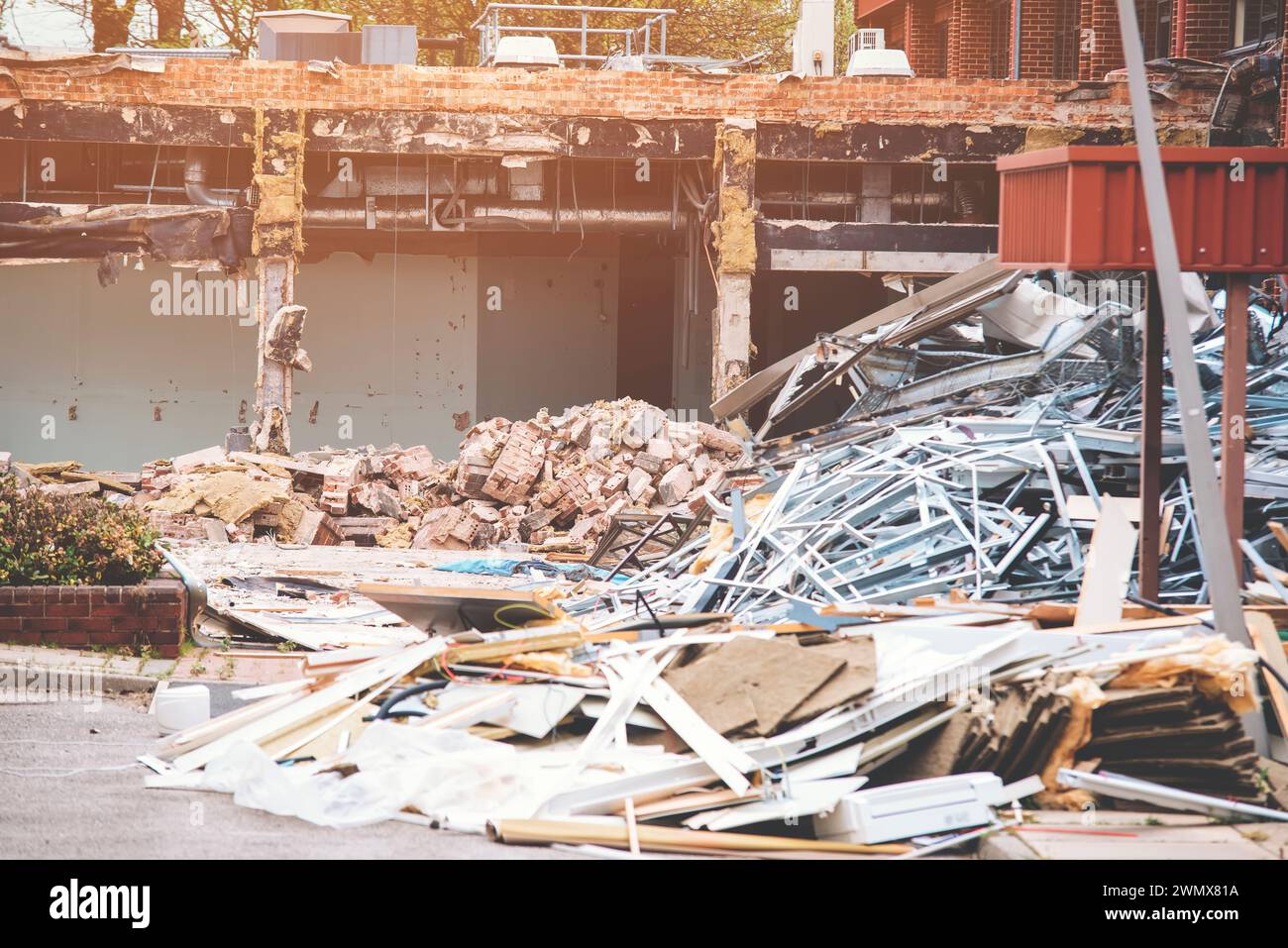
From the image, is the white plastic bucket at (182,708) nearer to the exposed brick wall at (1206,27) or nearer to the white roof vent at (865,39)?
the exposed brick wall at (1206,27)

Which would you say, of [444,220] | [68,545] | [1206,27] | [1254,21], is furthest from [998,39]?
[68,545]

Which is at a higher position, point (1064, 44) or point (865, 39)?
point (865, 39)

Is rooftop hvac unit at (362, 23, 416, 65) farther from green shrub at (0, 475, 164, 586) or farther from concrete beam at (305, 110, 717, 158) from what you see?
green shrub at (0, 475, 164, 586)

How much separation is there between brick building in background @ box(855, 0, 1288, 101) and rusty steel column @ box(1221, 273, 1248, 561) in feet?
40.8

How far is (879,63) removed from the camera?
21016 mm

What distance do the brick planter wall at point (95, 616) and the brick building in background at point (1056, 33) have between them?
52.0 ft

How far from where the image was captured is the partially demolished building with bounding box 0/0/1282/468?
63.9 ft

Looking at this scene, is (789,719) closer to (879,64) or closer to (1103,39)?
(879,64)

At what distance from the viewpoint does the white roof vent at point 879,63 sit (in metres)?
20.9

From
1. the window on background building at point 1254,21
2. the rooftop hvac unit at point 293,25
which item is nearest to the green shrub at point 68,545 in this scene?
the rooftop hvac unit at point 293,25

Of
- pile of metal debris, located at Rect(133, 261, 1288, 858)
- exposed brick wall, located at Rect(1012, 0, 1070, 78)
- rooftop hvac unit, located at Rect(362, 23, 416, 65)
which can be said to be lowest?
pile of metal debris, located at Rect(133, 261, 1288, 858)

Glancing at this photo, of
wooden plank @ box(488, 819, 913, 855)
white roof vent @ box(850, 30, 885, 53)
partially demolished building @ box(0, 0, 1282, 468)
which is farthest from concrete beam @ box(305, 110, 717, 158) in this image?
wooden plank @ box(488, 819, 913, 855)

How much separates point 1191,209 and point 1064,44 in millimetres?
19095
